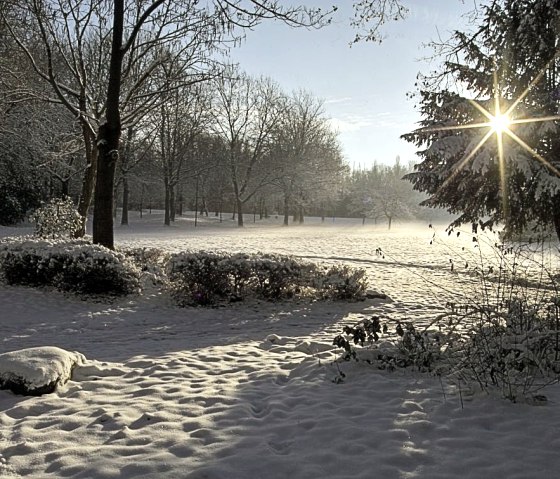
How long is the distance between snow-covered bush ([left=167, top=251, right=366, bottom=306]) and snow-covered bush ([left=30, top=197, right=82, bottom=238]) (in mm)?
5799

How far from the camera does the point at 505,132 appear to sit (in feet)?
24.9

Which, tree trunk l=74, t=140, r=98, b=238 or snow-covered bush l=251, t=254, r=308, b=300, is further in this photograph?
tree trunk l=74, t=140, r=98, b=238

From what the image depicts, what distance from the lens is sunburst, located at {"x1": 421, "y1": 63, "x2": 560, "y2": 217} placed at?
24.4ft

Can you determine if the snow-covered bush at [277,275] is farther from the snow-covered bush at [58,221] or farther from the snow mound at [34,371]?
the snow-covered bush at [58,221]

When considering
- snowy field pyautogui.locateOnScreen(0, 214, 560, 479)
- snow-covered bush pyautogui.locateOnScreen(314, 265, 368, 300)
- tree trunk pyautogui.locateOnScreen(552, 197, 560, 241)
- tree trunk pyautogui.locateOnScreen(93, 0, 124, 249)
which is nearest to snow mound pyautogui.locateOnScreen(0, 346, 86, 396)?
snowy field pyautogui.locateOnScreen(0, 214, 560, 479)

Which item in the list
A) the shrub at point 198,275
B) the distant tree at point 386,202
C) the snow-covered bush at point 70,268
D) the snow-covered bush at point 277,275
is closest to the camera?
the shrub at point 198,275

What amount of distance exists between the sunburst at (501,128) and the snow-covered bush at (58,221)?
33.0 feet

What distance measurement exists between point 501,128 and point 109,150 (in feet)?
26.7

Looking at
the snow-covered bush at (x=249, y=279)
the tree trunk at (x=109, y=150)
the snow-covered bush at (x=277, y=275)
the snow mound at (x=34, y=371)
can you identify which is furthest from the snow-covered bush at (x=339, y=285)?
the snow mound at (x=34, y=371)

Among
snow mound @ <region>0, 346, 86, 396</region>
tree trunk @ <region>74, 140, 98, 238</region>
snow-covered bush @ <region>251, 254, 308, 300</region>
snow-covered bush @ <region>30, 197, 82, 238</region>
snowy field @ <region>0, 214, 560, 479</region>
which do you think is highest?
tree trunk @ <region>74, 140, 98, 238</region>

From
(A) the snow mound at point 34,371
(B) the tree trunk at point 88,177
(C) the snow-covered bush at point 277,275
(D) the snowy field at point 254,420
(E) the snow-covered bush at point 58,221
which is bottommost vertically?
(D) the snowy field at point 254,420

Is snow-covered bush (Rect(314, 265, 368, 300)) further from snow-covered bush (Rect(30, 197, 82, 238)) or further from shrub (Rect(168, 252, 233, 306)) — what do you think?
snow-covered bush (Rect(30, 197, 82, 238))

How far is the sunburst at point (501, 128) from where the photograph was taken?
24.4ft

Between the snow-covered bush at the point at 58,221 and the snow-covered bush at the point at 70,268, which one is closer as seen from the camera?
the snow-covered bush at the point at 70,268
